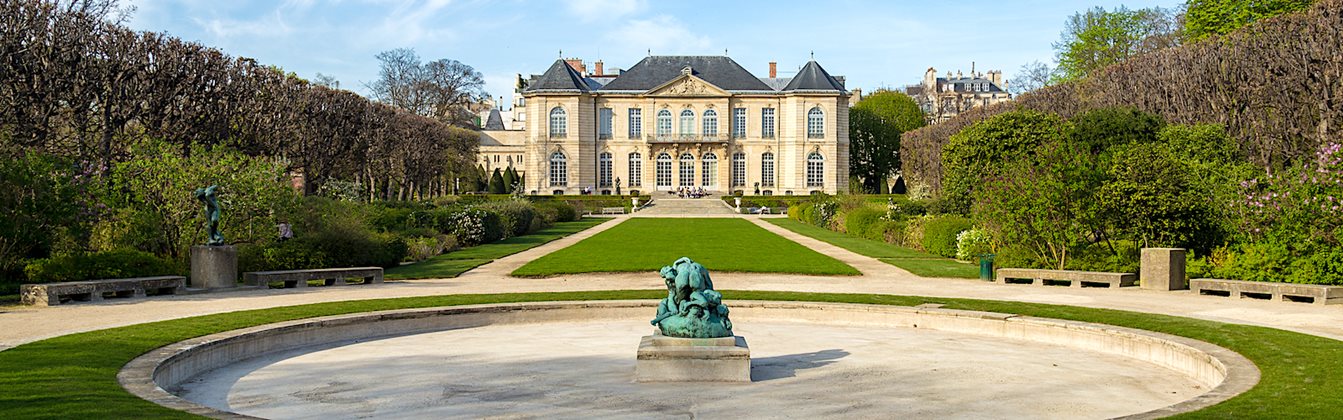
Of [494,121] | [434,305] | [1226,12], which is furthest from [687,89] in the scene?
[434,305]

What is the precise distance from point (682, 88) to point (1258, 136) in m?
51.9

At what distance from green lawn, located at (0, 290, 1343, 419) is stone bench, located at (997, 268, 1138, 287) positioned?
3.65 m

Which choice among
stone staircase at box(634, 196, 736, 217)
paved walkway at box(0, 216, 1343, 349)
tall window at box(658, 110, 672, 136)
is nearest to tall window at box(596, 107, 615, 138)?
tall window at box(658, 110, 672, 136)

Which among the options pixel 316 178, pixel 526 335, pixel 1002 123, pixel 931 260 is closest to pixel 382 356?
pixel 526 335

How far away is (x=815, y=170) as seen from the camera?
78562mm

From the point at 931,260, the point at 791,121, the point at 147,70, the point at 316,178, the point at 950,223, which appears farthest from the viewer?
the point at 791,121

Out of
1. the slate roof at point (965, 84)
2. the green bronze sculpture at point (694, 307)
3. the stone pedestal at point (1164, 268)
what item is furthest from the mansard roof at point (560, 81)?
the green bronze sculpture at point (694, 307)

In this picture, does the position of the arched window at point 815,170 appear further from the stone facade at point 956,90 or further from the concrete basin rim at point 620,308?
the concrete basin rim at point 620,308

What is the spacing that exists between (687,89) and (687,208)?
1736 centimetres

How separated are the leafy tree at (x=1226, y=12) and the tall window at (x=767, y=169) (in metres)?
38.6

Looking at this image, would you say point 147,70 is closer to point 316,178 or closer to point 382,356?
point 316,178

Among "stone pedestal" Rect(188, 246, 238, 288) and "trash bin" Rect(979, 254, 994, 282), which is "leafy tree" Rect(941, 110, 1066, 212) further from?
"stone pedestal" Rect(188, 246, 238, 288)

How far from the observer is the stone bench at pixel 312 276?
16.8m

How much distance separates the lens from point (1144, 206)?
679 inches
